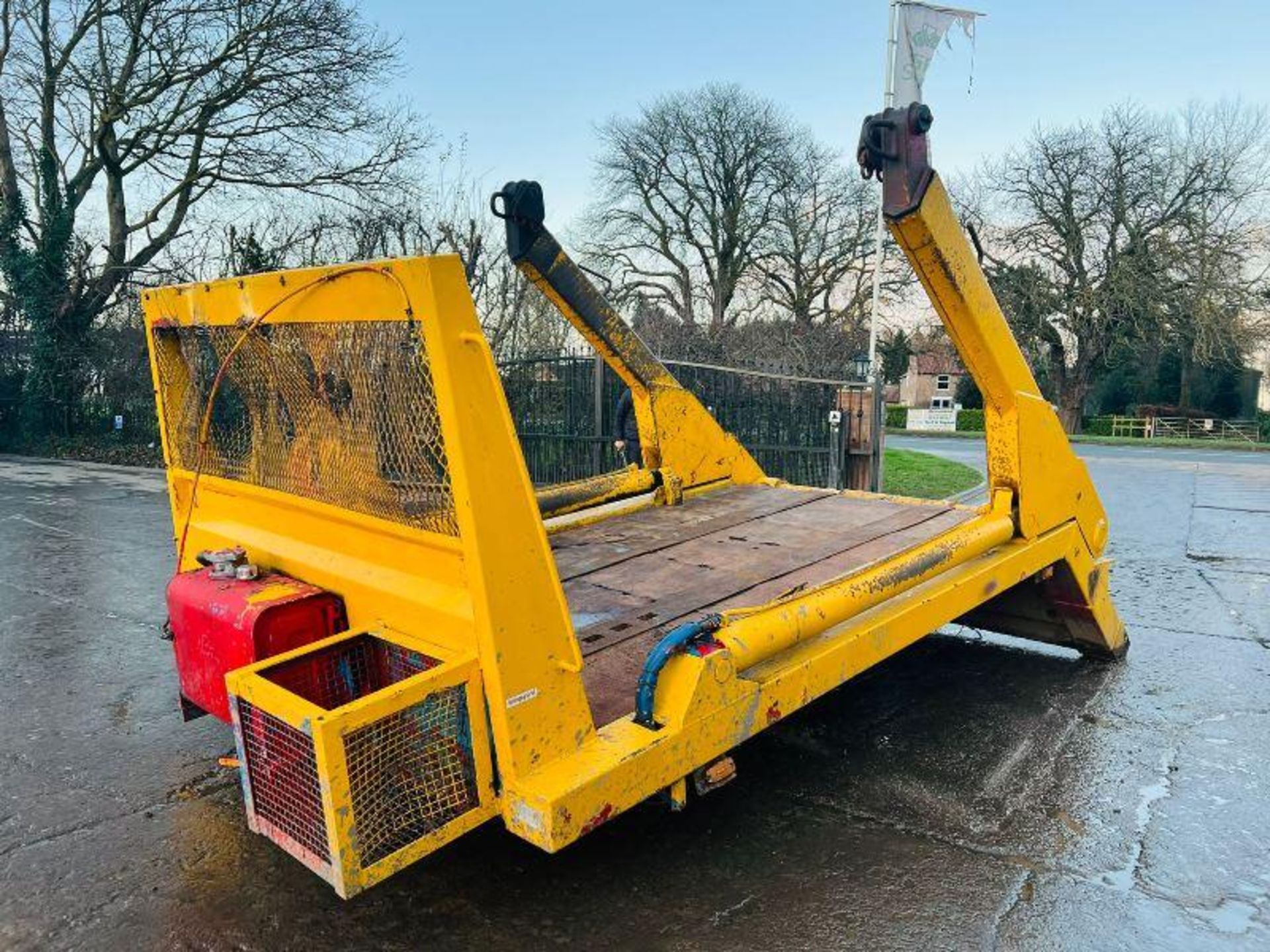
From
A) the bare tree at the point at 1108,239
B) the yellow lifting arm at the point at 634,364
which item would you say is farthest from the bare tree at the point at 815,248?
the yellow lifting arm at the point at 634,364

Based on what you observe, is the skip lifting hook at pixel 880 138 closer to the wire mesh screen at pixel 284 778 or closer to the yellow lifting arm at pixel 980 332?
the yellow lifting arm at pixel 980 332

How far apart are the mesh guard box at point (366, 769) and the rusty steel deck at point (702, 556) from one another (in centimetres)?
47

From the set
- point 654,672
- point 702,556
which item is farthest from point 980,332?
point 654,672

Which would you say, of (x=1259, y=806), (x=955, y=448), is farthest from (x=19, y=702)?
(x=955, y=448)

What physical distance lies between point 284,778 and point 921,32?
12701mm

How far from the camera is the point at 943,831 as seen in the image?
308 centimetres

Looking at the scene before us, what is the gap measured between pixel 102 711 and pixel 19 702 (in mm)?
504

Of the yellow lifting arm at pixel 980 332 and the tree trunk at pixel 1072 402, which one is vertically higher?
the yellow lifting arm at pixel 980 332

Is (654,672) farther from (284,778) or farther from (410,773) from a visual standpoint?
(284,778)

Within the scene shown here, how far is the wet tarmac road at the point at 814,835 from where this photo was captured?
2.57 meters

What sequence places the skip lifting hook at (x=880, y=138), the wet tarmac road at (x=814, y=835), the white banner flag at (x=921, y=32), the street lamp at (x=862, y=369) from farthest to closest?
the street lamp at (x=862, y=369) → the white banner flag at (x=921, y=32) → the skip lifting hook at (x=880, y=138) → the wet tarmac road at (x=814, y=835)

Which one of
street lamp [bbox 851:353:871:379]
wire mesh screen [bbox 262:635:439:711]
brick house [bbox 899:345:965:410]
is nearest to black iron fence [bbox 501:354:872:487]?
street lamp [bbox 851:353:871:379]

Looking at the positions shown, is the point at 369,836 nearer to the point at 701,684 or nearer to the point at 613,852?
the point at 701,684

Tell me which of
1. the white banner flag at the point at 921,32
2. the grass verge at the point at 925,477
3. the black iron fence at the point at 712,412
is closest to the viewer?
the black iron fence at the point at 712,412
